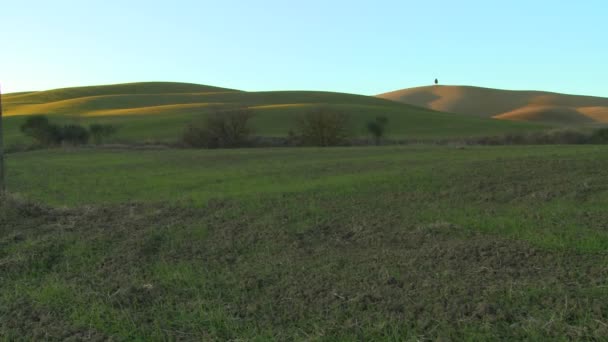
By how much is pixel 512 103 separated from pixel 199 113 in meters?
86.8

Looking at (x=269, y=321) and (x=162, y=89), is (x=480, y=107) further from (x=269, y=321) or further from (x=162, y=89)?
(x=269, y=321)

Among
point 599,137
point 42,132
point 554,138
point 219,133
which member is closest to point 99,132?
point 42,132

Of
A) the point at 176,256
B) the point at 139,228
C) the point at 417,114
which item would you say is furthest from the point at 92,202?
the point at 417,114

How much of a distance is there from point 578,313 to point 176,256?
6179 mm

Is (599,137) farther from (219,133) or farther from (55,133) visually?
(55,133)

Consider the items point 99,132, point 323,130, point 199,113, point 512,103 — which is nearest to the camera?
point 323,130

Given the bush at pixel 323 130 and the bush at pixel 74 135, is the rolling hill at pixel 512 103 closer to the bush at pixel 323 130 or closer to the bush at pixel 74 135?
the bush at pixel 323 130

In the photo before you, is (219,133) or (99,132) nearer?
(219,133)

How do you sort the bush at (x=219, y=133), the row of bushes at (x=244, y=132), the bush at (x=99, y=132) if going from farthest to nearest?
1. the bush at (x=99, y=132)
2. the bush at (x=219, y=133)
3. the row of bushes at (x=244, y=132)

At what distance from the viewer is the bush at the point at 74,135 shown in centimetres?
6469

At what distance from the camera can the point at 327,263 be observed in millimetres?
8594

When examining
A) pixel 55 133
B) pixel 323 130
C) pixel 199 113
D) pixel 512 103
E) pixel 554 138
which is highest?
pixel 512 103

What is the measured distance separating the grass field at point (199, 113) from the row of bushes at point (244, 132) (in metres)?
5.93

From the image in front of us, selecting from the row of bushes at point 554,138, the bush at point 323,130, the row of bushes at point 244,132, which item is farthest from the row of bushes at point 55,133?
the row of bushes at point 554,138
